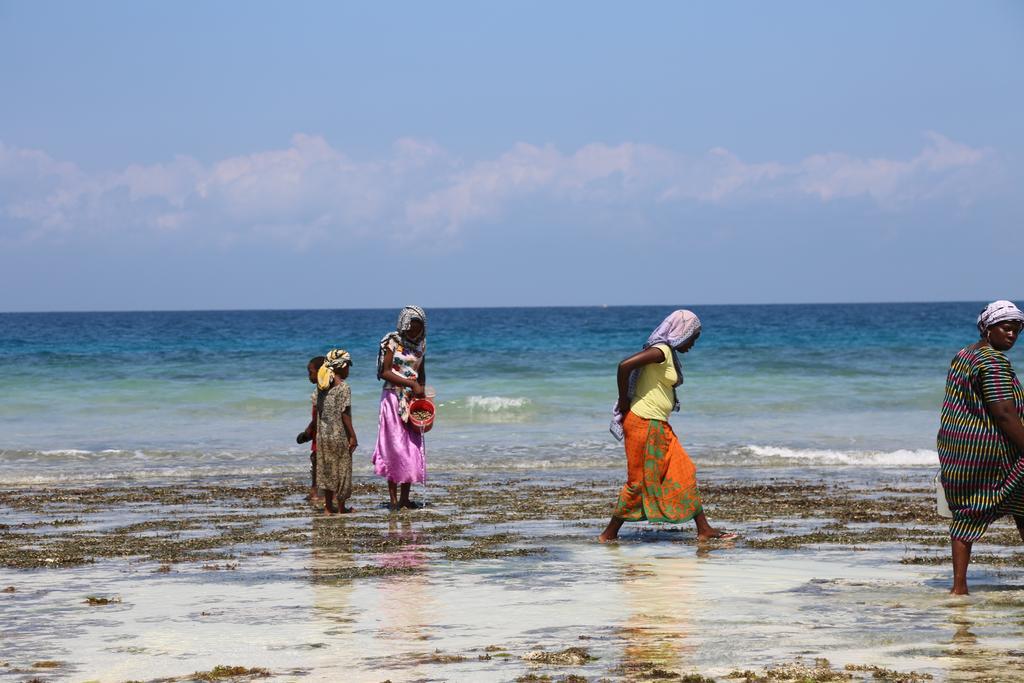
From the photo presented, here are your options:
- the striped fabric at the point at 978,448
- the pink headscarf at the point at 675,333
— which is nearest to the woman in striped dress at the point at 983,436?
the striped fabric at the point at 978,448

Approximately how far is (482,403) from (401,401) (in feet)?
52.2

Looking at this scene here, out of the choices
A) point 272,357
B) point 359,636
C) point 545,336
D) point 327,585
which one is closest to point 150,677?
point 359,636

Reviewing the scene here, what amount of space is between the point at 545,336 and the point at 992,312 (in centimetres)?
5601

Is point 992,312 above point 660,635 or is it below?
above

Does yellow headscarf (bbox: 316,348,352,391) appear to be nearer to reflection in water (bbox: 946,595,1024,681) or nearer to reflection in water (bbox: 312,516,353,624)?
reflection in water (bbox: 312,516,353,624)

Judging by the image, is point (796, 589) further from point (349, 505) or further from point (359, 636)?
point (349, 505)

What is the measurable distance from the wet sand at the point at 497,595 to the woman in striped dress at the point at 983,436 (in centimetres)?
47

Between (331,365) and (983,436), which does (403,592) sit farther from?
(331,365)

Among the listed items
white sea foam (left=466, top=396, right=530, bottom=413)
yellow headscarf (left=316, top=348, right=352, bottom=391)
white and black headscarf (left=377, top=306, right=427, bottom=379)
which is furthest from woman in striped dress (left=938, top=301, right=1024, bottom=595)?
white sea foam (left=466, top=396, right=530, bottom=413)

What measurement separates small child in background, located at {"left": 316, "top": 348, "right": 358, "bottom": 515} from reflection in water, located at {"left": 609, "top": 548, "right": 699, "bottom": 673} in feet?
10.7

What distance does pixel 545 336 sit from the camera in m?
62.9

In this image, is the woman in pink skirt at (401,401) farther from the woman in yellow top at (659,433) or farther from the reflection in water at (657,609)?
the reflection in water at (657,609)

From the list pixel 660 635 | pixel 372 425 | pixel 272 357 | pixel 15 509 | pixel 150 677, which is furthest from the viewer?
pixel 272 357

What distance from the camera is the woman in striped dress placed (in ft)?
22.5
